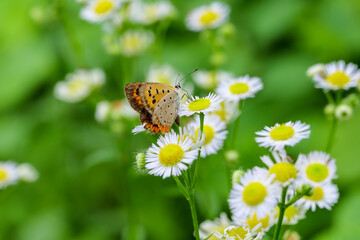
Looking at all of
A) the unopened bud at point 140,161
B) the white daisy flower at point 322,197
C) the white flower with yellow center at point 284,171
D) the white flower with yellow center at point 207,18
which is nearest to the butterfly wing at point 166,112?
the unopened bud at point 140,161

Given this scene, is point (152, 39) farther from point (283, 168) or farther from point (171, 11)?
point (283, 168)

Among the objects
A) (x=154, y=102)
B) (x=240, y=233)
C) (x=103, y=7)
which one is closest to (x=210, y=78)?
(x=103, y=7)

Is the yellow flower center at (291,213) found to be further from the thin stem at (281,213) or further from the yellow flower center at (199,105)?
the yellow flower center at (199,105)

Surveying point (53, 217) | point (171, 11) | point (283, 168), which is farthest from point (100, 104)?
point (283, 168)

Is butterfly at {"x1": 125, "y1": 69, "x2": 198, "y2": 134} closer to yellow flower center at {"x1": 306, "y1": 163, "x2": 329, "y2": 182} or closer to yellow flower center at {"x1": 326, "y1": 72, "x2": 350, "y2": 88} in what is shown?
yellow flower center at {"x1": 306, "y1": 163, "x2": 329, "y2": 182}

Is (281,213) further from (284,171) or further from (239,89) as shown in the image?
(239,89)
